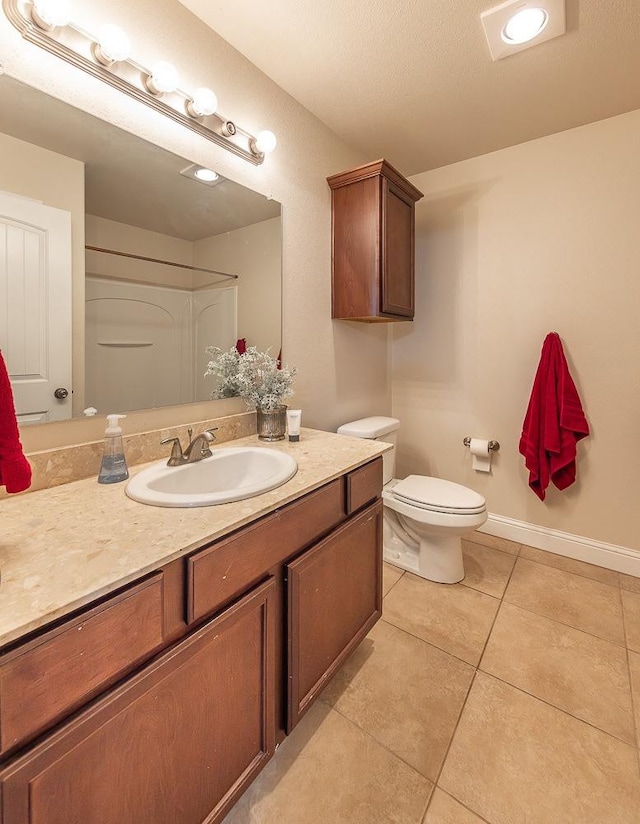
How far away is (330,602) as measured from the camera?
120cm

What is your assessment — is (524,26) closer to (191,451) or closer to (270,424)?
(270,424)

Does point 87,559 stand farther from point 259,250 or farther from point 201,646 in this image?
point 259,250

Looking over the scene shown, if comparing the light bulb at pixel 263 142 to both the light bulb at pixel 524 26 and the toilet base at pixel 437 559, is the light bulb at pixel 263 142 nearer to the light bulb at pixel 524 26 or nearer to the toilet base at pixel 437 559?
the light bulb at pixel 524 26

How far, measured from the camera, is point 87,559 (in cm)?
68

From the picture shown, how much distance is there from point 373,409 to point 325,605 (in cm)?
155

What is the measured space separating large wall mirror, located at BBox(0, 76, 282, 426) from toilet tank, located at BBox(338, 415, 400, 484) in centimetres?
81

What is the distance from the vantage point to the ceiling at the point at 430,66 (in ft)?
4.52

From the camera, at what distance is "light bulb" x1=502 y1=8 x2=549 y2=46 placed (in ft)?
4.51

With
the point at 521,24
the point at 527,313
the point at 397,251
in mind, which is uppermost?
the point at 521,24

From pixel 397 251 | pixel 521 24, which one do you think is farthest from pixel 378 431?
pixel 521 24

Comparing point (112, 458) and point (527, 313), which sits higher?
point (527, 313)

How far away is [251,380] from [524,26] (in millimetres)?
1693

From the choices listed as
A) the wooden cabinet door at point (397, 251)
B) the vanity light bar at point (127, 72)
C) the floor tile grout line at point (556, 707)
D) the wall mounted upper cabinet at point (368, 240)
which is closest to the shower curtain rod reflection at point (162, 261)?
the vanity light bar at point (127, 72)

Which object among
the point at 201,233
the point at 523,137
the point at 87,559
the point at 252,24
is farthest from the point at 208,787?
the point at 523,137
